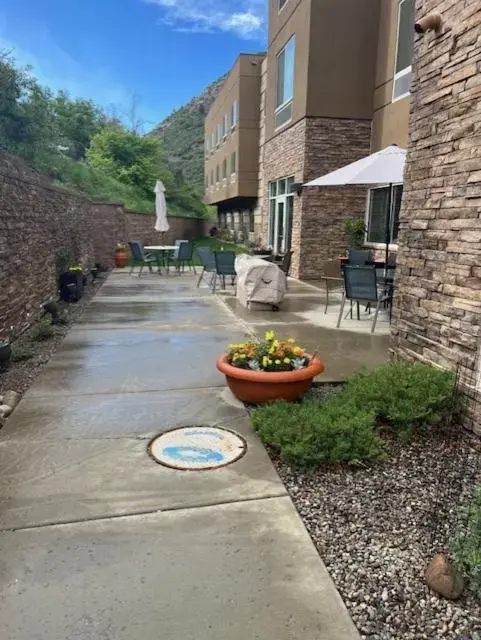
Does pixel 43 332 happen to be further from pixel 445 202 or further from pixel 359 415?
pixel 445 202

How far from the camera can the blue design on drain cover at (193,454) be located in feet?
9.68

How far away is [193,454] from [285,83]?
12.8 meters

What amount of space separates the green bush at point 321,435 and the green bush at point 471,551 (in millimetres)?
813

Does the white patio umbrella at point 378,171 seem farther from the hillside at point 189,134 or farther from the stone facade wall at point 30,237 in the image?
the hillside at point 189,134

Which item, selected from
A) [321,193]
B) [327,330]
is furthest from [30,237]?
[321,193]

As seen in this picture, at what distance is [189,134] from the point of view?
52875 mm

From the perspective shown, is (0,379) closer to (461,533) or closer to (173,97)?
(461,533)

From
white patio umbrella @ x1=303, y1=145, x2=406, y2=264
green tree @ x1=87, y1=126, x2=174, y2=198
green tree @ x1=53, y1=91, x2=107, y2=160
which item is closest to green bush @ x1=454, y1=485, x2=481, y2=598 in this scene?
white patio umbrella @ x1=303, y1=145, x2=406, y2=264

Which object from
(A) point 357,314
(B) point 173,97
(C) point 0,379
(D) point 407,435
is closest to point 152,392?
(C) point 0,379

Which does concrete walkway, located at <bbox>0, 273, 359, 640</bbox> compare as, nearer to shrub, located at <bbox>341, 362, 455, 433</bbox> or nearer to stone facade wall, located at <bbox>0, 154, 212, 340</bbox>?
shrub, located at <bbox>341, 362, 455, 433</bbox>

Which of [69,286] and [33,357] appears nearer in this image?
[33,357]

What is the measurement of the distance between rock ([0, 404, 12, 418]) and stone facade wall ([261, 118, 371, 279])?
9222 mm

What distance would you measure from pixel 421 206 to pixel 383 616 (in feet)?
10.1

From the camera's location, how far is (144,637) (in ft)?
5.53
